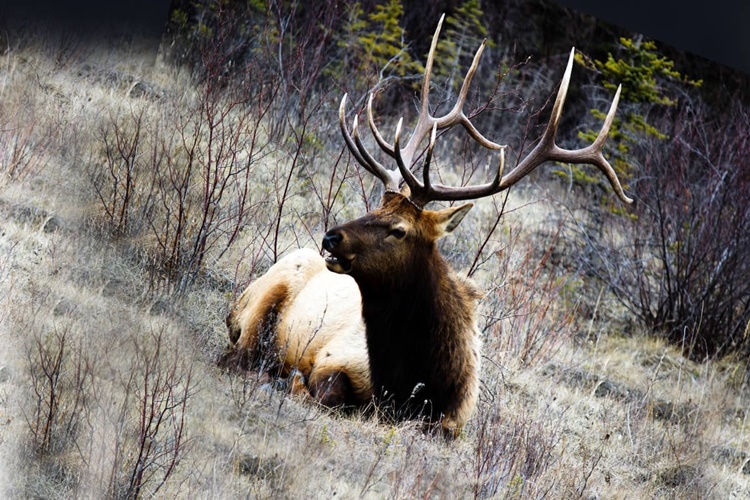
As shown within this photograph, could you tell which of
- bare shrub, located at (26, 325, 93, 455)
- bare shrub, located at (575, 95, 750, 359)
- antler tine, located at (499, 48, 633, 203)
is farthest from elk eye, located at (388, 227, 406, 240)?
bare shrub, located at (575, 95, 750, 359)

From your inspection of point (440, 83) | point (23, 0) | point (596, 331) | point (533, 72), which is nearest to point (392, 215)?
point (23, 0)

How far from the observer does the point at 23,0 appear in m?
3.93

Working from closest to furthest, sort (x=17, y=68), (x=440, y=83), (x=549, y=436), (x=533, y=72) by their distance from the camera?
(x=549, y=436) < (x=17, y=68) < (x=440, y=83) < (x=533, y=72)

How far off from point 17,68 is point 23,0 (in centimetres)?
191

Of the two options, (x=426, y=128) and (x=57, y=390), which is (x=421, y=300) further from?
(x=57, y=390)

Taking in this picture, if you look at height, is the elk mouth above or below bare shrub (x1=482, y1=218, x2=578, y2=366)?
above

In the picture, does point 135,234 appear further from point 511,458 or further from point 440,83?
point 440,83

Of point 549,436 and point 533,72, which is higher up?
point 533,72

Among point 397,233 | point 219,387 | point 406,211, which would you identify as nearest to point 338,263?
point 397,233

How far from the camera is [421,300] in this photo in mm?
4660

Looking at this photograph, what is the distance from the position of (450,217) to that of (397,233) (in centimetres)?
25

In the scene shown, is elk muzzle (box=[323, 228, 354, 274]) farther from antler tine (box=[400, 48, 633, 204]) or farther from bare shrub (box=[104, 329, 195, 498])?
bare shrub (box=[104, 329, 195, 498])

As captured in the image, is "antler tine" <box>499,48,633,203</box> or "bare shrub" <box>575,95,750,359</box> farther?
"bare shrub" <box>575,95,750,359</box>

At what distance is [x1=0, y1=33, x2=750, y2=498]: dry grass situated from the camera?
354 cm
